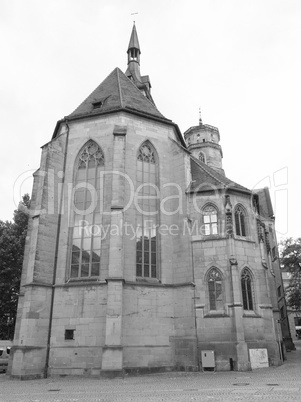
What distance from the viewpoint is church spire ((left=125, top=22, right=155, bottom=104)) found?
1276 inches

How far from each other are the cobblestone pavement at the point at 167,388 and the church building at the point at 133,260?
0.96m

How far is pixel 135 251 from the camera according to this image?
660 inches

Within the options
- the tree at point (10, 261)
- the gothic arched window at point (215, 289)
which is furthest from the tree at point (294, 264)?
the tree at point (10, 261)

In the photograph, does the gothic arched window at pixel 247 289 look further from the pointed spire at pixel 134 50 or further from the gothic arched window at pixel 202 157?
the pointed spire at pixel 134 50

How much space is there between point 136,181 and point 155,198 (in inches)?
51.9

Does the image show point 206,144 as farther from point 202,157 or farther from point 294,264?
point 294,264

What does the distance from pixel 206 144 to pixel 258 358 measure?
27.4m

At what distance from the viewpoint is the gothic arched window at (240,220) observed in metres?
18.3

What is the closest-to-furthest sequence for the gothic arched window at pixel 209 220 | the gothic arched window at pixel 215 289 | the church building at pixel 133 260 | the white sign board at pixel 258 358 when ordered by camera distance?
the church building at pixel 133 260 → the white sign board at pixel 258 358 → the gothic arched window at pixel 215 289 → the gothic arched window at pixel 209 220

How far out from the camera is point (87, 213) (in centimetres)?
1750

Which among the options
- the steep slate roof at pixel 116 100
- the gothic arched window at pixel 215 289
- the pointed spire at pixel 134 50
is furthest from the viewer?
the pointed spire at pixel 134 50

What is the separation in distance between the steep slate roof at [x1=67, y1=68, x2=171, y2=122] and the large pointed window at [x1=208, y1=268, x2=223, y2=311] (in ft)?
29.3

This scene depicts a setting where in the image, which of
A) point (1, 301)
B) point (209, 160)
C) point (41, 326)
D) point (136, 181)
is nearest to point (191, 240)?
point (136, 181)

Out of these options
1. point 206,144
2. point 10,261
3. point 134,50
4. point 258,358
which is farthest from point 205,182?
point 134,50
